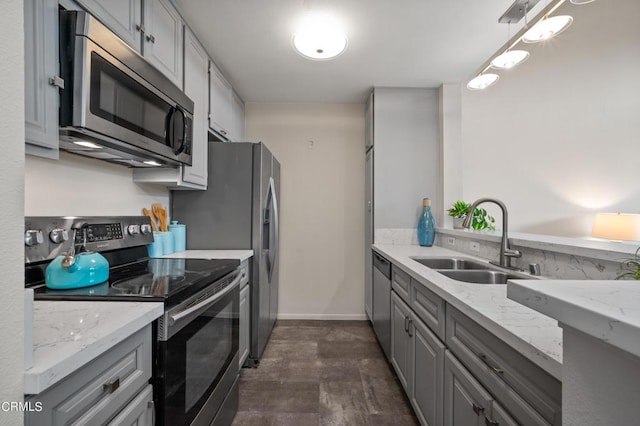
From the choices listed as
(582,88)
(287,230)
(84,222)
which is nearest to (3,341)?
(84,222)

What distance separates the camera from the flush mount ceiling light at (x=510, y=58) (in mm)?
1575

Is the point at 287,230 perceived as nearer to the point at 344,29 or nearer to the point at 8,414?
the point at 344,29

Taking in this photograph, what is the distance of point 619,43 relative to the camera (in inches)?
104

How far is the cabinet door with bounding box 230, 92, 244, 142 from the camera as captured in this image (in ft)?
9.00

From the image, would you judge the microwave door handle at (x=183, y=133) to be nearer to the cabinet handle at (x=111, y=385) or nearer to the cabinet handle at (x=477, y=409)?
the cabinet handle at (x=111, y=385)

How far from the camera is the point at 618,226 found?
2400 mm

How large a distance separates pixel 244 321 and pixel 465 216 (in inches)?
79.4

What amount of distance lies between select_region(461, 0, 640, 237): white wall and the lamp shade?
17 centimetres

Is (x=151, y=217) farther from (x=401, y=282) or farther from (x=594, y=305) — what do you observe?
(x=594, y=305)

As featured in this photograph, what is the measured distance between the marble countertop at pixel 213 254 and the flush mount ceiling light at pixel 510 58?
1982 millimetres

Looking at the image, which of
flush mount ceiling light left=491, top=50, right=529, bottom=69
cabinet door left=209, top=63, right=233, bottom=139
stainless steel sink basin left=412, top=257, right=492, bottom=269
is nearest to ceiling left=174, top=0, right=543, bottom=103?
cabinet door left=209, top=63, right=233, bottom=139

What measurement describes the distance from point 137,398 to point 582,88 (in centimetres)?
405

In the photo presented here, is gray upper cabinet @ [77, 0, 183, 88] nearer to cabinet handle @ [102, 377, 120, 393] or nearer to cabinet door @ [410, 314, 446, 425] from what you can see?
cabinet handle @ [102, 377, 120, 393]

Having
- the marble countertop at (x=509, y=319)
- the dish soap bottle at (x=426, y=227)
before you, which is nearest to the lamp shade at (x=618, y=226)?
the dish soap bottle at (x=426, y=227)
